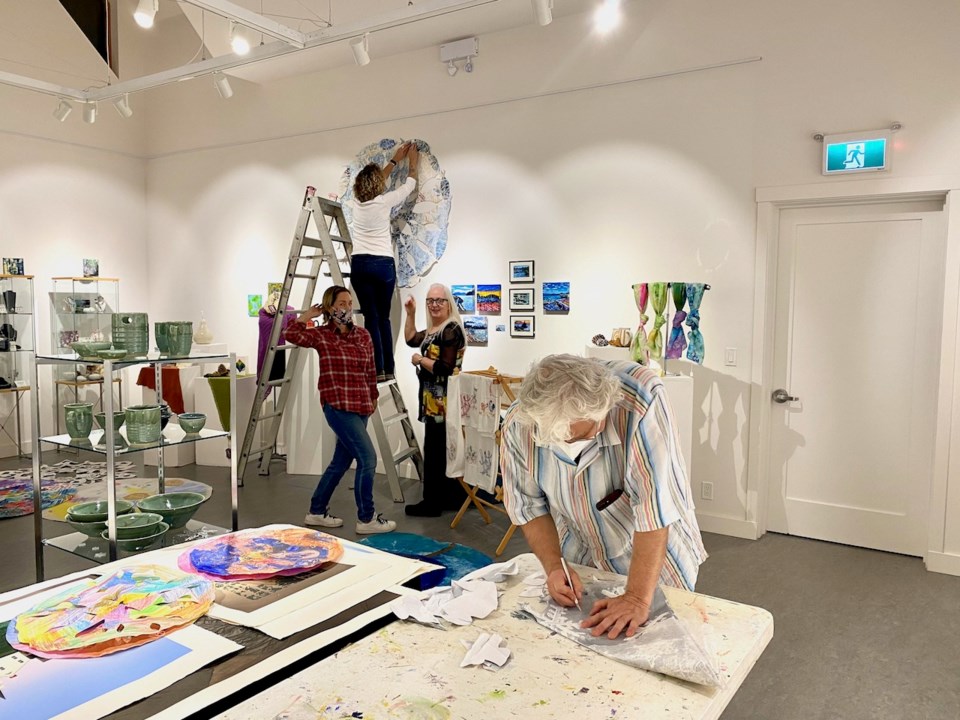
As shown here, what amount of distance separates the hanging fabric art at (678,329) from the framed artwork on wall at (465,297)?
1715 mm

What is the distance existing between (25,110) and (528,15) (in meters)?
5.12

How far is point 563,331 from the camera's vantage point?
17.4ft

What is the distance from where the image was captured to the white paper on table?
1396mm

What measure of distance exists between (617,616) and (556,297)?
3917 mm

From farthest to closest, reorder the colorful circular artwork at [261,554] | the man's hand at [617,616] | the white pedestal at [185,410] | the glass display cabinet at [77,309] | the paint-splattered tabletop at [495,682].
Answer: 1. the glass display cabinet at [77,309]
2. the white pedestal at [185,410]
3. the colorful circular artwork at [261,554]
4. the man's hand at [617,616]
5. the paint-splattered tabletop at [495,682]

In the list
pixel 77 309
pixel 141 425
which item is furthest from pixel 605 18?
pixel 77 309

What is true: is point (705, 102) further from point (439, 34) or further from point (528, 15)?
point (439, 34)

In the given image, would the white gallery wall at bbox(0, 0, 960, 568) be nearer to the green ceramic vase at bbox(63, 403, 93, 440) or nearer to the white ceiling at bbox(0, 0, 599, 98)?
the white ceiling at bbox(0, 0, 599, 98)

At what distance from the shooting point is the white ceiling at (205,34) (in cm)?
508

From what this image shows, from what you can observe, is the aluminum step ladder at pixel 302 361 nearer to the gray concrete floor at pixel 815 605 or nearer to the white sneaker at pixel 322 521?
the gray concrete floor at pixel 815 605

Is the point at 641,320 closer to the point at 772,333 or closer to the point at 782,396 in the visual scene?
the point at 772,333

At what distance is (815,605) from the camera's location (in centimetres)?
355

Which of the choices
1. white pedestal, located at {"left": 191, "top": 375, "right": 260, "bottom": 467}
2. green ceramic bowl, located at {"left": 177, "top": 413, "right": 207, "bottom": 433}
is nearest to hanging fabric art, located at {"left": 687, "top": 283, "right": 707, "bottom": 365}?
green ceramic bowl, located at {"left": 177, "top": 413, "right": 207, "bottom": 433}

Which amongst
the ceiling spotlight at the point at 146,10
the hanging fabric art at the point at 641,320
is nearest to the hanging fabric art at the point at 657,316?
the hanging fabric art at the point at 641,320
